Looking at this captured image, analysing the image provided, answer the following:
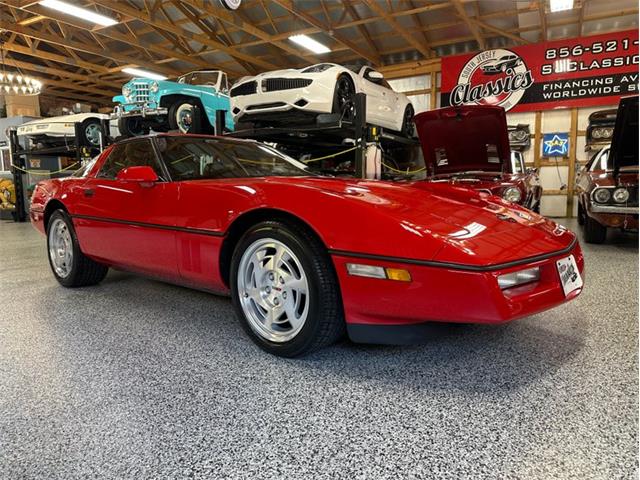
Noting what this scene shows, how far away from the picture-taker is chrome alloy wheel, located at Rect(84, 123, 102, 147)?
8055 mm

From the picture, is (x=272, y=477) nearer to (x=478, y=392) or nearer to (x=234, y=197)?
(x=478, y=392)

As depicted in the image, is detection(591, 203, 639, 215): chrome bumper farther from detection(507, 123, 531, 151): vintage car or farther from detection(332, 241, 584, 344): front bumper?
detection(507, 123, 531, 151): vintage car

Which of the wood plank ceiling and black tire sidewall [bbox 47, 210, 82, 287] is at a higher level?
the wood plank ceiling

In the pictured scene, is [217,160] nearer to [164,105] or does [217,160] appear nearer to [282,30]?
[164,105]

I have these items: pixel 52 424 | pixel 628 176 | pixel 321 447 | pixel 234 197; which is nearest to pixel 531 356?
pixel 321 447

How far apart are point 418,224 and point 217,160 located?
1.56 m

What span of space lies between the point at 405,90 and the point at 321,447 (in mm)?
12433

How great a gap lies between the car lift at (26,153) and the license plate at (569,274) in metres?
7.51

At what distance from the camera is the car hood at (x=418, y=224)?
5.10 ft

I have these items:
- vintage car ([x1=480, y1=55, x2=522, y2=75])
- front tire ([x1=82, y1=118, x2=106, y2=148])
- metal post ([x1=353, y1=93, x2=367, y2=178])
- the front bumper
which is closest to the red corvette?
the front bumper

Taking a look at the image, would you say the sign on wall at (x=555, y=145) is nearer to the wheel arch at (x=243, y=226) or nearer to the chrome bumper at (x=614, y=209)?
the chrome bumper at (x=614, y=209)

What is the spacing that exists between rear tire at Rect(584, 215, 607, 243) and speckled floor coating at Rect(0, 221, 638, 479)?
301 cm

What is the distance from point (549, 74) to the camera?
998 centimetres

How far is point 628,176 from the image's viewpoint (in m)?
4.47
